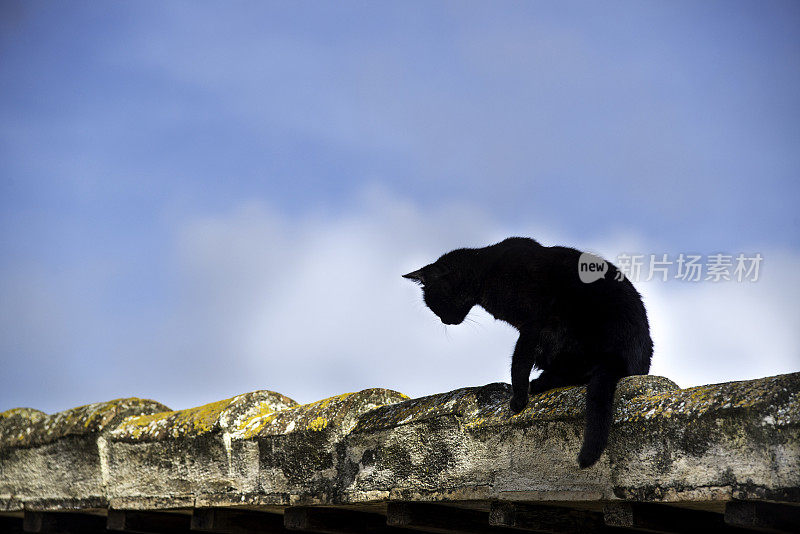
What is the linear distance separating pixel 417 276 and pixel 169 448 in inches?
68.4

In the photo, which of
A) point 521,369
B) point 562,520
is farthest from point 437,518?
point 521,369

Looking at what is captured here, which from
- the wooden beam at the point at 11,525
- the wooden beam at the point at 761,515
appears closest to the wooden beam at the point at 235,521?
the wooden beam at the point at 11,525

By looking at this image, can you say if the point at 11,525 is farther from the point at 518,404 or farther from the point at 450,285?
the point at 518,404

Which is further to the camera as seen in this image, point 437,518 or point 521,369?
point 437,518

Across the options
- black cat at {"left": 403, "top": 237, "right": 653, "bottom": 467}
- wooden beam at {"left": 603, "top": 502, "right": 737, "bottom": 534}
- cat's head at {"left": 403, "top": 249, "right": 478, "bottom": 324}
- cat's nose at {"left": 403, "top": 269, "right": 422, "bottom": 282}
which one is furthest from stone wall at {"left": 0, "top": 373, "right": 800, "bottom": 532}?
cat's nose at {"left": 403, "top": 269, "right": 422, "bottom": 282}

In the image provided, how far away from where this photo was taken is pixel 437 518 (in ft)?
12.5

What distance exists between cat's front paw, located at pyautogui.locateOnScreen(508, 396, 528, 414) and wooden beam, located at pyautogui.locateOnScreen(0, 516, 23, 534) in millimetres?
4322

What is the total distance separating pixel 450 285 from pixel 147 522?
235 cm

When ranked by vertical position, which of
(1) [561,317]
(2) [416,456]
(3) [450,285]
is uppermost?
(3) [450,285]

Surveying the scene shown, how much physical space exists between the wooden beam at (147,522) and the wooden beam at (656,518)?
2.91m

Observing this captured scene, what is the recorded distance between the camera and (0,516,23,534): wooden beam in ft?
A: 19.5

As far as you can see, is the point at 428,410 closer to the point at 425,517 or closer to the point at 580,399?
the point at 425,517

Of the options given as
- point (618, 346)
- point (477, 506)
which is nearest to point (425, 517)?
point (477, 506)

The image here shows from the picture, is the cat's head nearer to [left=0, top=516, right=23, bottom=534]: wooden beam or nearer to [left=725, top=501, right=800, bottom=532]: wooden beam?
[left=725, top=501, right=800, bottom=532]: wooden beam
